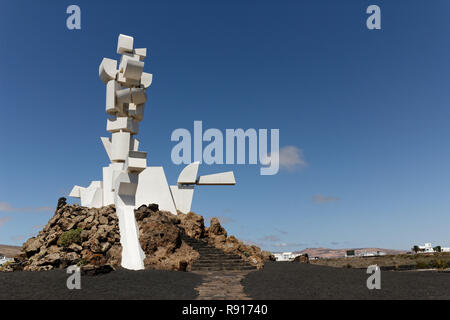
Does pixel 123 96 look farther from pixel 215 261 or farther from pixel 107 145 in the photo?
pixel 215 261

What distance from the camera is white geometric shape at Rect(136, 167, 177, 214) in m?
23.2

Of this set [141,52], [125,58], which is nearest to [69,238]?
[125,58]

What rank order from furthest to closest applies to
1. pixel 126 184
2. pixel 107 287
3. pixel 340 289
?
pixel 126 184
pixel 340 289
pixel 107 287

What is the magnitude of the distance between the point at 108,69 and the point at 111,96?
164 centimetres

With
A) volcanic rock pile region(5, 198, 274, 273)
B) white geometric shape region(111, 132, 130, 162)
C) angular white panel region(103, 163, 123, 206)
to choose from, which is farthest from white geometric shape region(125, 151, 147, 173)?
angular white panel region(103, 163, 123, 206)

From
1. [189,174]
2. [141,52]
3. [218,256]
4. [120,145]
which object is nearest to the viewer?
[218,256]

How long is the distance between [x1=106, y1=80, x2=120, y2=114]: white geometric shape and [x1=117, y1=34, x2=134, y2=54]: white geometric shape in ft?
6.52

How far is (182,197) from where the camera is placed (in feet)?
81.0

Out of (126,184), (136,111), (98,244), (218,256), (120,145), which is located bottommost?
(218,256)

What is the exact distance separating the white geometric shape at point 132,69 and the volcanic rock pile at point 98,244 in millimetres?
7469

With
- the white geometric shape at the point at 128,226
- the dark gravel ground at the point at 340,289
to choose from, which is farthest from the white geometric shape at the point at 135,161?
the dark gravel ground at the point at 340,289
